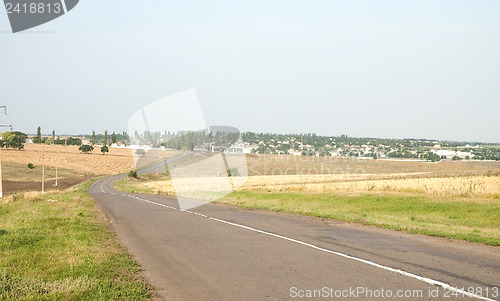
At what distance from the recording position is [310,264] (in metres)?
10.2

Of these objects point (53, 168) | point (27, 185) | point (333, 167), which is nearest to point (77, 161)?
point (53, 168)

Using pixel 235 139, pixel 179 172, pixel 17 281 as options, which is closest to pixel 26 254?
pixel 17 281

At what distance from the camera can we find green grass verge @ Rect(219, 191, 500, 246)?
1605 centimetres

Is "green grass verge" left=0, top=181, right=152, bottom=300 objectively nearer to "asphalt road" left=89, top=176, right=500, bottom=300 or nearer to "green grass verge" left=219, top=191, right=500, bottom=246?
"asphalt road" left=89, top=176, right=500, bottom=300

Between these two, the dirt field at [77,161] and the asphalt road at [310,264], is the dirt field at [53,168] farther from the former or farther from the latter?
the asphalt road at [310,264]

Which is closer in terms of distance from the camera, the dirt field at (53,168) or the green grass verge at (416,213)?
the green grass verge at (416,213)

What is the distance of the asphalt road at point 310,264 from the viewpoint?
7.89m

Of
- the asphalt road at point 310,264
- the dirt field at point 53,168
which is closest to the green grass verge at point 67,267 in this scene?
the asphalt road at point 310,264

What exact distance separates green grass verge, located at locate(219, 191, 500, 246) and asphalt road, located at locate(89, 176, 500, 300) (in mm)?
1458

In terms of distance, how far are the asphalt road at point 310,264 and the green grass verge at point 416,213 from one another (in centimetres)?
146

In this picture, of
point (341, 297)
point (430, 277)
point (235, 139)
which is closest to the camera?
point (341, 297)

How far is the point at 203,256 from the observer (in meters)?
11.6

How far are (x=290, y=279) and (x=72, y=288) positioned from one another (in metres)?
4.09

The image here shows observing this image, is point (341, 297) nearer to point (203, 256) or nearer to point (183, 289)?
point (183, 289)
